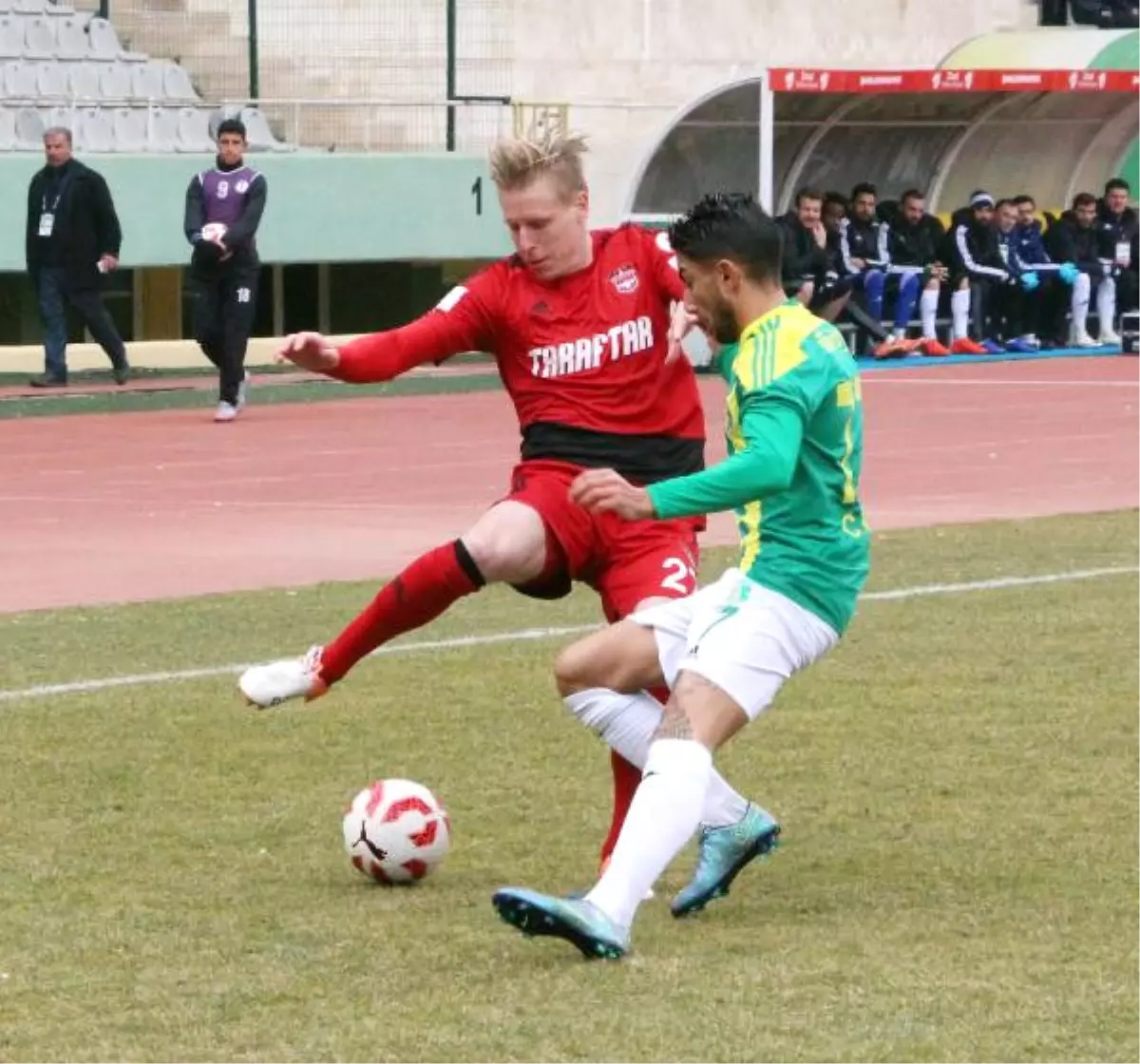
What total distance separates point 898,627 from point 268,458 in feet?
25.7

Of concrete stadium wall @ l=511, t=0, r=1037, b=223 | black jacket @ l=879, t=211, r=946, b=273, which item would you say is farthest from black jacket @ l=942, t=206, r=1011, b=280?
concrete stadium wall @ l=511, t=0, r=1037, b=223

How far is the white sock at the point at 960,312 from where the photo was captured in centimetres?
2884

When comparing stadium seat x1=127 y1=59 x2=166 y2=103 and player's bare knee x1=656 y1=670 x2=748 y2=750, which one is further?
stadium seat x1=127 y1=59 x2=166 y2=103

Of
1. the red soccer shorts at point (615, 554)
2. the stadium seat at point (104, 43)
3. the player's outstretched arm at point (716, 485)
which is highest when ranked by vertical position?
the player's outstretched arm at point (716, 485)

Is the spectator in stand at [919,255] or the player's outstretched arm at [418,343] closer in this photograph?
the player's outstretched arm at [418,343]

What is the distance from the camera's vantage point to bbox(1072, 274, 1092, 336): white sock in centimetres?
2986

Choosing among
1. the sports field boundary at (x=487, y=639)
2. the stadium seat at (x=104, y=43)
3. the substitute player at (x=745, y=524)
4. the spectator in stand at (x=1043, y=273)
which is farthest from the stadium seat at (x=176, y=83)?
the substitute player at (x=745, y=524)

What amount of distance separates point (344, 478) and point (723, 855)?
10.7m

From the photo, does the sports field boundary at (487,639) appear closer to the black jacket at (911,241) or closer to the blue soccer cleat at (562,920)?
the blue soccer cleat at (562,920)

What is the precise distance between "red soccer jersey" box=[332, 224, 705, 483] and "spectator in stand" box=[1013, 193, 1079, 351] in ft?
73.6

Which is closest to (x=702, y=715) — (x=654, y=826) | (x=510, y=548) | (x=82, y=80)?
(x=654, y=826)

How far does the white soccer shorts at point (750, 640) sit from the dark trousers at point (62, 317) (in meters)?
17.6

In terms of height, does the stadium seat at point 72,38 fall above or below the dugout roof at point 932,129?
above

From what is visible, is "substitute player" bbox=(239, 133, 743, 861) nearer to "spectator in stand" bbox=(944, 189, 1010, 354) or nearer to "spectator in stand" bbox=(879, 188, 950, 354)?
"spectator in stand" bbox=(879, 188, 950, 354)
